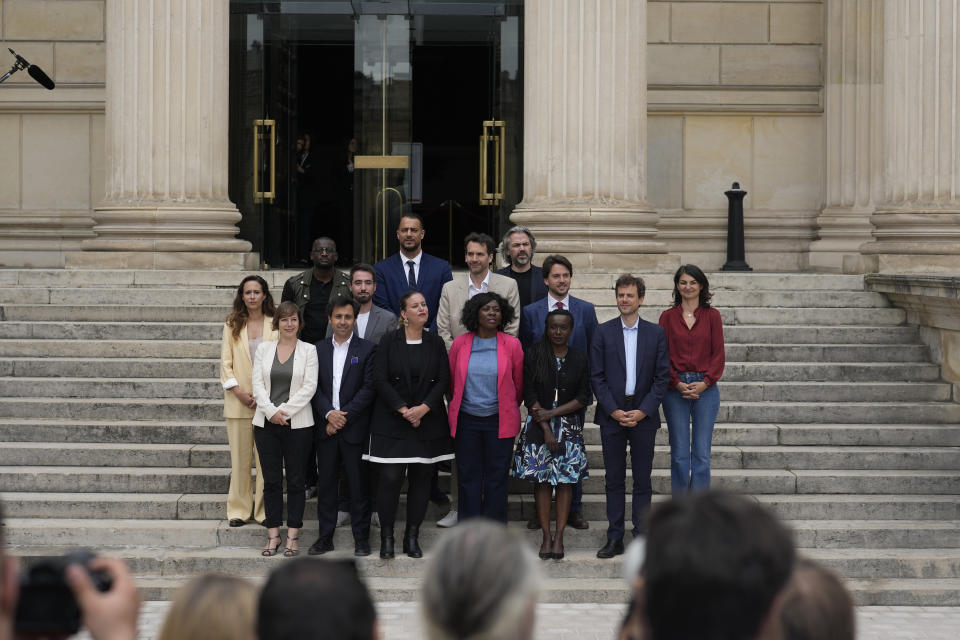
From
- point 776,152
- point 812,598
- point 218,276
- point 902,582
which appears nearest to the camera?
point 812,598

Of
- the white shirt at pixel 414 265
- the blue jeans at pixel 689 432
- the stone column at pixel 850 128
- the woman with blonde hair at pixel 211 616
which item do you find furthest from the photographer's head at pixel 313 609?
the stone column at pixel 850 128

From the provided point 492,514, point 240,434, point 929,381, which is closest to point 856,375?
point 929,381

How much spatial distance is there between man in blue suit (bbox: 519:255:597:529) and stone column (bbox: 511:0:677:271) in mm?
3489

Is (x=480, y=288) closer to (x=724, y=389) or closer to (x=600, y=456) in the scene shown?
(x=600, y=456)

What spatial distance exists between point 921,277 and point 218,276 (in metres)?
6.73

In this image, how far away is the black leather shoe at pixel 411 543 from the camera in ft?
31.5

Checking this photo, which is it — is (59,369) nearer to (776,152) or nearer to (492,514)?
(492,514)

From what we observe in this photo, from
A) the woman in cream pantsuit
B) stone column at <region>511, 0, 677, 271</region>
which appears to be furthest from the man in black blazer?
stone column at <region>511, 0, 677, 271</region>

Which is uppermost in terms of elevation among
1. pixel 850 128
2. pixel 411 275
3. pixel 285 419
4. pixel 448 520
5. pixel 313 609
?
pixel 850 128

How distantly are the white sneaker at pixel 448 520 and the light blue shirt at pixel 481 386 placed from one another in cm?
94

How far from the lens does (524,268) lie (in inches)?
422

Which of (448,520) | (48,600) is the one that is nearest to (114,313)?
(448,520)

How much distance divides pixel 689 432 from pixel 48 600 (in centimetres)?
755

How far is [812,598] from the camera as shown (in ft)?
9.95
